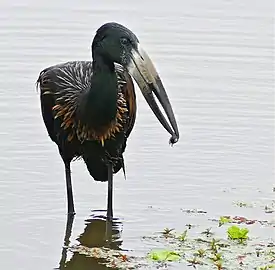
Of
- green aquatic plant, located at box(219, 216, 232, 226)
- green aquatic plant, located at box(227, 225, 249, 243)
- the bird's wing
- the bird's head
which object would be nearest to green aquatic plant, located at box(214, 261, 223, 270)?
green aquatic plant, located at box(227, 225, 249, 243)

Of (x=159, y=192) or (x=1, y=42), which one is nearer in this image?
(x=159, y=192)

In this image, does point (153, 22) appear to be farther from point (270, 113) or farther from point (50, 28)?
point (270, 113)

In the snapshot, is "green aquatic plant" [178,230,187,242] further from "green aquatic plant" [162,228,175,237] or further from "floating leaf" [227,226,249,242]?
"floating leaf" [227,226,249,242]

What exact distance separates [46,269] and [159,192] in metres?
1.94

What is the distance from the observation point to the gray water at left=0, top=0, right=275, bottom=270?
881 cm

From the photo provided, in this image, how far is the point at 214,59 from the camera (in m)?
14.1

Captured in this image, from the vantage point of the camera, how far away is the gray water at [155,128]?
347 inches

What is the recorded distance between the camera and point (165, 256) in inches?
301

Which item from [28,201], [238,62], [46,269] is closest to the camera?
[46,269]

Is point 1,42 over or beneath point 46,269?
over

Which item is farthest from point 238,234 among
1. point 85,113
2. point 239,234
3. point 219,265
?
point 85,113

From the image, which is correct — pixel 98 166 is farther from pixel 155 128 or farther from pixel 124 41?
pixel 155 128

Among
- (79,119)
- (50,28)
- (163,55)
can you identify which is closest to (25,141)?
(79,119)

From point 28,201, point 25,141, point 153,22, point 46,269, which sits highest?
point 153,22
